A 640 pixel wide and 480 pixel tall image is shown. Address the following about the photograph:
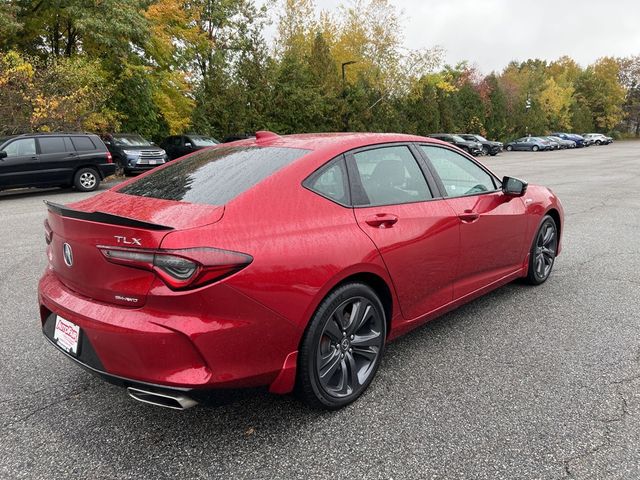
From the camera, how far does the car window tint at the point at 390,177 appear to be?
2.98m

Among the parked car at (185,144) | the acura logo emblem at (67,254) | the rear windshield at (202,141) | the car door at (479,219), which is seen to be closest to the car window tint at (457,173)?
the car door at (479,219)

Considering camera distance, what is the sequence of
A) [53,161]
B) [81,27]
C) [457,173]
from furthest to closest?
[81,27] < [53,161] < [457,173]

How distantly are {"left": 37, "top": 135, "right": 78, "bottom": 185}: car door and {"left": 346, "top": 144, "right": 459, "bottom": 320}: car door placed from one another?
12.1m

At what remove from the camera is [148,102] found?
77.1ft

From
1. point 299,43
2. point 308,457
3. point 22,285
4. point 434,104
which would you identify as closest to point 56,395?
point 308,457

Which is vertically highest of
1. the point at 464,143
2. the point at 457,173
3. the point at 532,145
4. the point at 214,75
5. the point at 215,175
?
the point at 214,75

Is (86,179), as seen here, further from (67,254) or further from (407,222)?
(407,222)

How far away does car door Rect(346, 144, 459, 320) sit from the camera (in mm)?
2881

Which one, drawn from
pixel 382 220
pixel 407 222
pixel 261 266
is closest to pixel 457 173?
pixel 407 222

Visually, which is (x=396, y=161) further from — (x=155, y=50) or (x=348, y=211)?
(x=155, y=50)

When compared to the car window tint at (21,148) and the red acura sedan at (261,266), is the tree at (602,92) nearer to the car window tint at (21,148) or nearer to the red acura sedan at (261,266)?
the car window tint at (21,148)

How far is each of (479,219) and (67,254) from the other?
Answer: 2.76 metres

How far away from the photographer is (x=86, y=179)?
1348cm

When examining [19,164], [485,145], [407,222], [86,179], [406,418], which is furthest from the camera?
[485,145]
